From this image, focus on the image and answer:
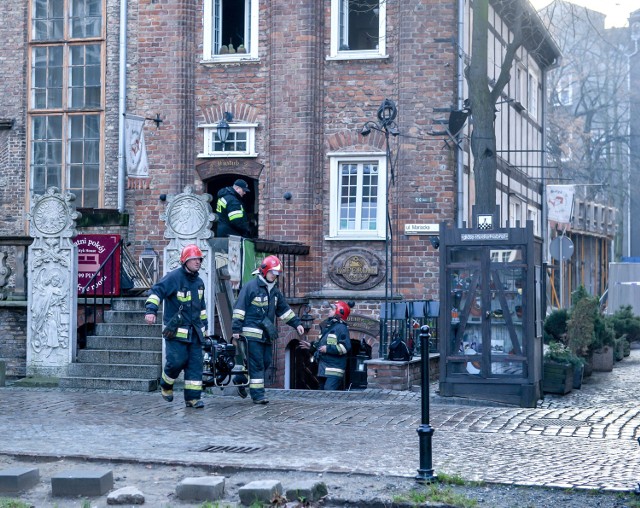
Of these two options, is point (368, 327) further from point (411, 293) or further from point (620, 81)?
point (620, 81)

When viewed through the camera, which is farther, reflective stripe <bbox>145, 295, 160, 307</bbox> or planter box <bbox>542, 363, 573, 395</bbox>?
planter box <bbox>542, 363, 573, 395</bbox>

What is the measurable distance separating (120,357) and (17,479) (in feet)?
25.9

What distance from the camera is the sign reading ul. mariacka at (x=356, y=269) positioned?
72.5 feet

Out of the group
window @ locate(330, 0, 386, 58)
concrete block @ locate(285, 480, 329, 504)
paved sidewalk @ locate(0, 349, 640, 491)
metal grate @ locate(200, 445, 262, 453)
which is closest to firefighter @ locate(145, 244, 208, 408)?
paved sidewalk @ locate(0, 349, 640, 491)

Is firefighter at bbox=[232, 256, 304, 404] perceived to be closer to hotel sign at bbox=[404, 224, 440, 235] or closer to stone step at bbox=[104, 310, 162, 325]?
stone step at bbox=[104, 310, 162, 325]

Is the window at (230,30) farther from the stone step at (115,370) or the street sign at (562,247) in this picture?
the street sign at (562,247)

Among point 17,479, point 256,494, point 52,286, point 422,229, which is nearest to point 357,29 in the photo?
point 422,229

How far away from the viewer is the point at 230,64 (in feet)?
75.4

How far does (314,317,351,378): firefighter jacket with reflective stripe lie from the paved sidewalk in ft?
7.89

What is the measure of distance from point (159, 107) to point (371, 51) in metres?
4.24

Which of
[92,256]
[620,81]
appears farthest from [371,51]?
[620,81]

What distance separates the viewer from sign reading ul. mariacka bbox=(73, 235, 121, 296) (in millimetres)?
18641

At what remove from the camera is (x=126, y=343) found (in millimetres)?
17172

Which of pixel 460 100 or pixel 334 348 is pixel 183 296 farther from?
pixel 460 100
